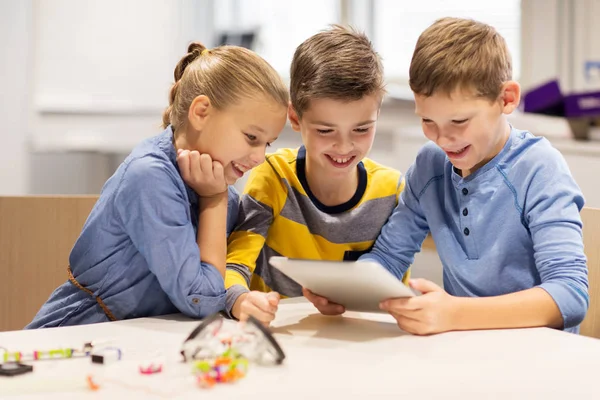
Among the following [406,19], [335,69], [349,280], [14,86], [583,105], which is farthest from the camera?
[406,19]

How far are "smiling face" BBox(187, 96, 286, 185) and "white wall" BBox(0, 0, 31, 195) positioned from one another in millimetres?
2151

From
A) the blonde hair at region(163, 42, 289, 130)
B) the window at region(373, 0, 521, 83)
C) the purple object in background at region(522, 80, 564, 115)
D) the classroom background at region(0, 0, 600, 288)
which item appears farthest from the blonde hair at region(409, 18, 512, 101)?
the window at region(373, 0, 521, 83)

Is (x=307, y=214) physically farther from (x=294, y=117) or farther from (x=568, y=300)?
(x=568, y=300)

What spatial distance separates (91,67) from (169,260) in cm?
224

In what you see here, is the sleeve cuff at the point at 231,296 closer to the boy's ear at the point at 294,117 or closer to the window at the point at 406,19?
the boy's ear at the point at 294,117

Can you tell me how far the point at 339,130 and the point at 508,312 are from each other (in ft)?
1.47

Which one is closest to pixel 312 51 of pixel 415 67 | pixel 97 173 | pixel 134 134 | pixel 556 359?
pixel 415 67

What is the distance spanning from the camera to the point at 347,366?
90cm

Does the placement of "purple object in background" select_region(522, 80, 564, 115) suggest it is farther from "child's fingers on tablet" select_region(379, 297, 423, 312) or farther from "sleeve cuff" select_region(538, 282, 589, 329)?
"child's fingers on tablet" select_region(379, 297, 423, 312)

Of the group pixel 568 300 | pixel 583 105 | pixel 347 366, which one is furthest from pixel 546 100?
pixel 347 366

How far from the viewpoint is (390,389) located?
0.82 metres

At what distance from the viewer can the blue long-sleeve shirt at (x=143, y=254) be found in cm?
117

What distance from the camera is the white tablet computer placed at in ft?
3.21

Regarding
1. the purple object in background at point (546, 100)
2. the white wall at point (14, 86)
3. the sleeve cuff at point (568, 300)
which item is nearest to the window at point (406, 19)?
the purple object in background at point (546, 100)
